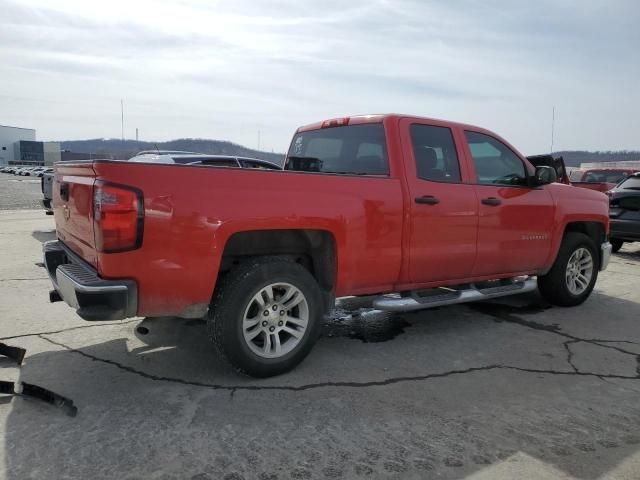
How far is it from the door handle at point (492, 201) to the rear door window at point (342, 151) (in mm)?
1136

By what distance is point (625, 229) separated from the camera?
955 cm

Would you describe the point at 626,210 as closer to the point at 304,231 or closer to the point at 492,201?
the point at 492,201

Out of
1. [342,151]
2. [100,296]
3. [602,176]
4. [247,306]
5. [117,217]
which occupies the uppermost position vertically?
[342,151]

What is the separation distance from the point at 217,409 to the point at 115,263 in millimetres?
1103

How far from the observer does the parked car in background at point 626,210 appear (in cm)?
947

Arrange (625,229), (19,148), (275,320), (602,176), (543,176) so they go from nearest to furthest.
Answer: (275,320) < (543,176) < (625,229) < (602,176) < (19,148)

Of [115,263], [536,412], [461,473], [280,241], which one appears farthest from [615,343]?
[115,263]

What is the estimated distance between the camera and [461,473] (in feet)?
8.39

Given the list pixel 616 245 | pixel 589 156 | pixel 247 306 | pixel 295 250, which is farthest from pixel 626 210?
pixel 589 156

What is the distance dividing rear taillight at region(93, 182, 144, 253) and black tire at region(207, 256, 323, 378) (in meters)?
0.73

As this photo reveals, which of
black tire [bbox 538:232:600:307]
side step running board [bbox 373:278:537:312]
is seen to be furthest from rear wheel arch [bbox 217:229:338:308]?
black tire [bbox 538:232:600:307]

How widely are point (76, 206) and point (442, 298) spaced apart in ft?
10.1

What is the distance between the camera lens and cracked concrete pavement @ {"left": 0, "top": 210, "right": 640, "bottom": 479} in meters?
2.62

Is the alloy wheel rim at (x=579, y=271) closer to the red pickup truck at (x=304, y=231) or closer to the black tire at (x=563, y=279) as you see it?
the black tire at (x=563, y=279)
